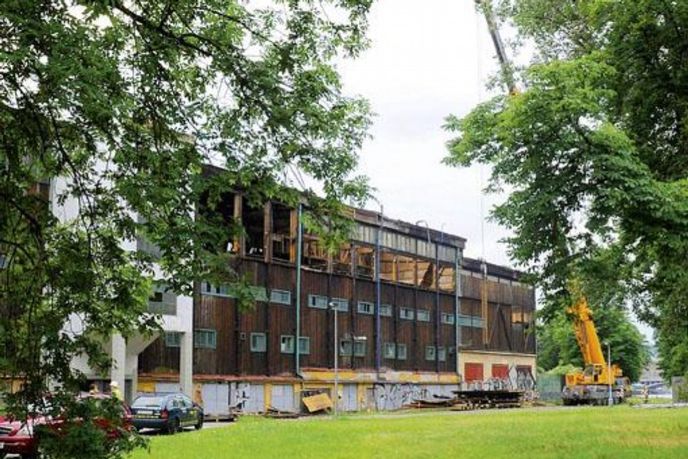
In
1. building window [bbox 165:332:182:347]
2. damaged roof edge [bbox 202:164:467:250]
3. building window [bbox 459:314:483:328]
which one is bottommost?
building window [bbox 165:332:182:347]

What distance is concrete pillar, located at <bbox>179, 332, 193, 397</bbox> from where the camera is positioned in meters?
45.7

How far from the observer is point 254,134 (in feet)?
32.3

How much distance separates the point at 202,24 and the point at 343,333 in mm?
47664

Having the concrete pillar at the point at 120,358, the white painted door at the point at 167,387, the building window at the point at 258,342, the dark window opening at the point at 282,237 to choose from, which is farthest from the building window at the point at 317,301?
the concrete pillar at the point at 120,358

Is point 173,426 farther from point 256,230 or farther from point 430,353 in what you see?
point 430,353

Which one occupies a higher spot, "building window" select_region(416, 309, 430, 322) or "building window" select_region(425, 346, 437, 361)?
"building window" select_region(416, 309, 430, 322)

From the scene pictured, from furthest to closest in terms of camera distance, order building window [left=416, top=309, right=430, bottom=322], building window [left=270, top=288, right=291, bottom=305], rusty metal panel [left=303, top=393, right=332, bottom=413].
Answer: building window [left=416, top=309, right=430, bottom=322] → rusty metal panel [left=303, top=393, right=332, bottom=413] → building window [left=270, top=288, right=291, bottom=305]

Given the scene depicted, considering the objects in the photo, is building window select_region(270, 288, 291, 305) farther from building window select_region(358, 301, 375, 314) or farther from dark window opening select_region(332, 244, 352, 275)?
building window select_region(358, 301, 375, 314)

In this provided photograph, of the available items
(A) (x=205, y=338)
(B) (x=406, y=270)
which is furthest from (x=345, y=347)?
(A) (x=205, y=338)

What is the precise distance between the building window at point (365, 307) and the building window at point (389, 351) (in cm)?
265

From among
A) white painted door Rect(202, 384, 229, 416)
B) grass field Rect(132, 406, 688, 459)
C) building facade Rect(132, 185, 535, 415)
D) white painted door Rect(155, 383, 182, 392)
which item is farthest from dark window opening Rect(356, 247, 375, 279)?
grass field Rect(132, 406, 688, 459)

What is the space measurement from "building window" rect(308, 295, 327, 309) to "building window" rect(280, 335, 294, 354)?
2608 mm

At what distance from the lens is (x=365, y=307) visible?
58.8 metres

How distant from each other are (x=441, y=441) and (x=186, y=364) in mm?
22693
